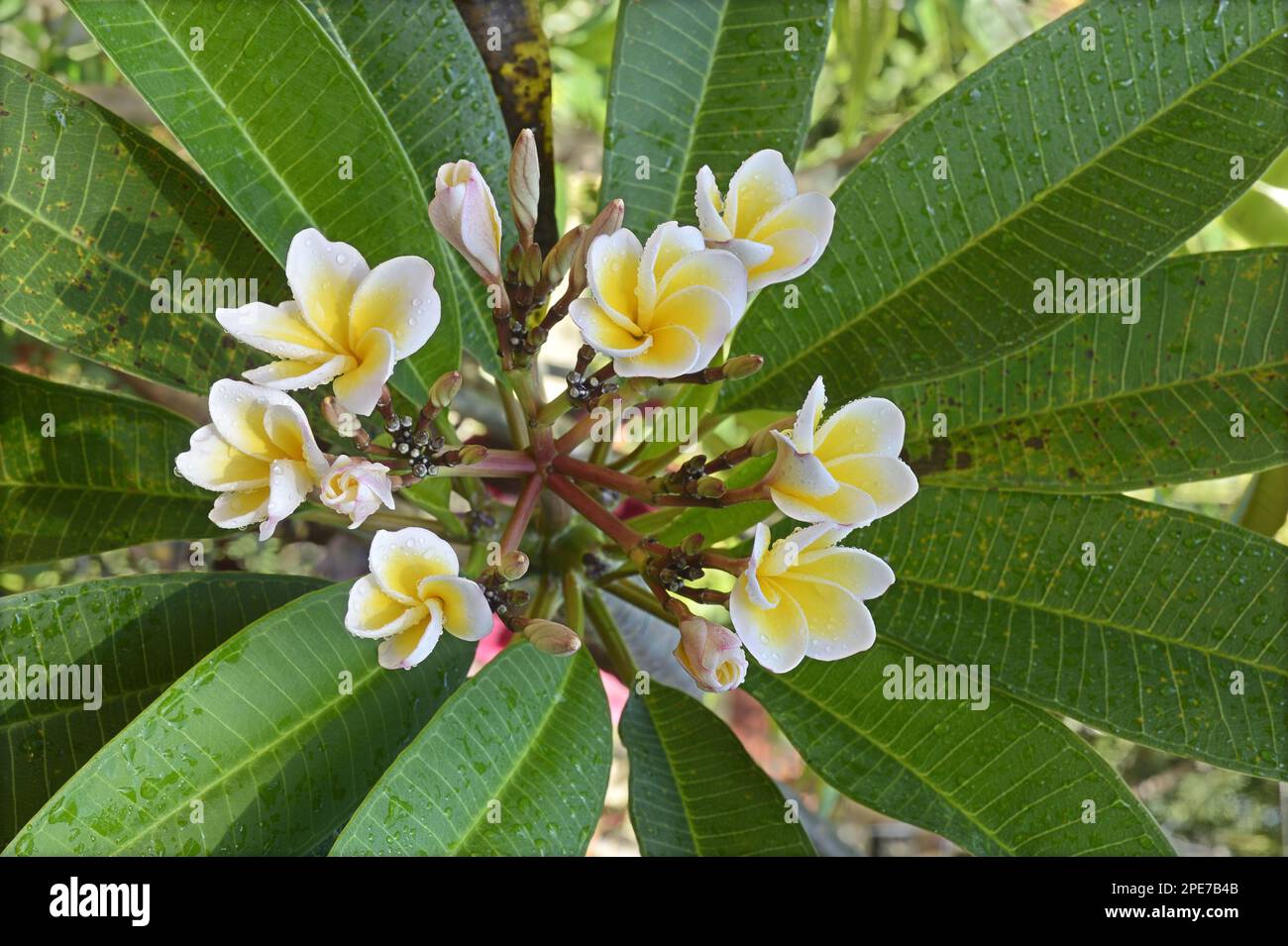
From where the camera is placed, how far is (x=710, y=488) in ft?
2.45

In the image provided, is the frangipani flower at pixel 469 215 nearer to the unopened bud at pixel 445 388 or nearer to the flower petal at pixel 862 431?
the unopened bud at pixel 445 388

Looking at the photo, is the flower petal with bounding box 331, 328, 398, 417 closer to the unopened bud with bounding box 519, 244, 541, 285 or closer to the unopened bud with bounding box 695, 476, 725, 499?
the unopened bud with bounding box 519, 244, 541, 285

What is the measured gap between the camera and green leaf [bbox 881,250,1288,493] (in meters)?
0.91

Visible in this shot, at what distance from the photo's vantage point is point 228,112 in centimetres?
80

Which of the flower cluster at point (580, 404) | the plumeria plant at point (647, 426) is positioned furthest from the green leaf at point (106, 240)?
the flower cluster at point (580, 404)

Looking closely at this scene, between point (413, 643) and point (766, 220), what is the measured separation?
0.38 m

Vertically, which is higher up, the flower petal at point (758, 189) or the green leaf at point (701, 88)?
the green leaf at point (701, 88)

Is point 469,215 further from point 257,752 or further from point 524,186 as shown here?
point 257,752

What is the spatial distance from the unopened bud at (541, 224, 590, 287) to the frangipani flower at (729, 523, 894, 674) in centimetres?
23

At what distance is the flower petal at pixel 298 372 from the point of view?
64 centimetres

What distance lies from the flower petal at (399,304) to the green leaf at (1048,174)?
42cm

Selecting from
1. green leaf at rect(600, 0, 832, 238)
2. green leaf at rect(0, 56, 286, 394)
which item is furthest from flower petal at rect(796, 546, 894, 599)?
green leaf at rect(0, 56, 286, 394)

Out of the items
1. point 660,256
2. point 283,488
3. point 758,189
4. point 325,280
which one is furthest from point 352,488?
point 758,189
